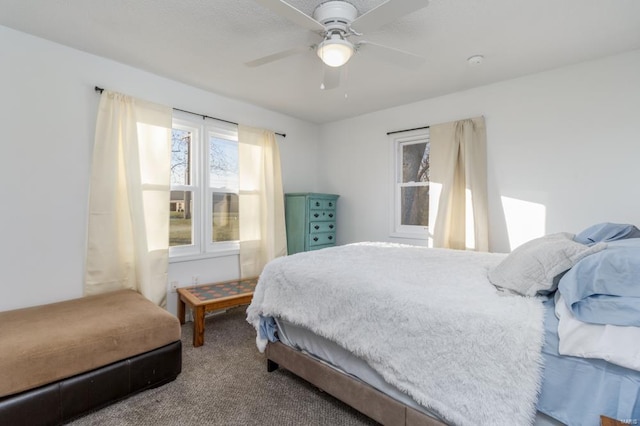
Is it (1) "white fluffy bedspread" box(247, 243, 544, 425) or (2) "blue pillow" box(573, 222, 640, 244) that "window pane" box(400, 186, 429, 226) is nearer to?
(1) "white fluffy bedspread" box(247, 243, 544, 425)

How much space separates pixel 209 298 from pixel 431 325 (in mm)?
2113

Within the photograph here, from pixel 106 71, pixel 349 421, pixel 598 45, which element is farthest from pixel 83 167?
pixel 598 45

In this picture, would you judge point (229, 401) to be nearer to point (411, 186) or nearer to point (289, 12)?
point (289, 12)

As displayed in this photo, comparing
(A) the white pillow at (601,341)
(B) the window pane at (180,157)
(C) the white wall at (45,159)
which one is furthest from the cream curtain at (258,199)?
(A) the white pillow at (601,341)

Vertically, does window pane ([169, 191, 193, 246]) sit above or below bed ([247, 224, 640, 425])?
above

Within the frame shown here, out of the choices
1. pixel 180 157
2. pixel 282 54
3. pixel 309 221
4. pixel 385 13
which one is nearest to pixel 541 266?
pixel 385 13

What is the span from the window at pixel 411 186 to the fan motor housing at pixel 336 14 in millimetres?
2022

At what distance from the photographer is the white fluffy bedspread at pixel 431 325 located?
106cm

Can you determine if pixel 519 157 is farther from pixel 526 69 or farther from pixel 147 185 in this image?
pixel 147 185

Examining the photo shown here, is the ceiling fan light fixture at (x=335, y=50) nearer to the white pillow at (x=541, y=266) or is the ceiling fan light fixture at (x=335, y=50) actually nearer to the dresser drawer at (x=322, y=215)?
the white pillow at (x=541, y=266)

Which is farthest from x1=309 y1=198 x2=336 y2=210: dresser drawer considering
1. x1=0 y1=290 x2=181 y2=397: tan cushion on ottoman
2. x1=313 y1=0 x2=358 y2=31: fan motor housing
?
x1=313 y1=0 x2=358 y2=31: fan motor housing

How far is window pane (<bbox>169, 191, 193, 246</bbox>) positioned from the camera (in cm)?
311

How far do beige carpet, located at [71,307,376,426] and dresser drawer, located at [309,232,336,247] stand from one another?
1695 mm

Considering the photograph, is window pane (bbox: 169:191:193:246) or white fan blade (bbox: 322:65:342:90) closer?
white fan blade (bbox: 322:65:342:90)
